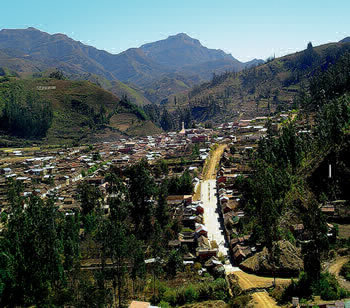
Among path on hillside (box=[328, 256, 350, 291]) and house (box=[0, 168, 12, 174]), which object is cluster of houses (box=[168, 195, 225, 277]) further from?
house (box=[0, 168, 12, 174])

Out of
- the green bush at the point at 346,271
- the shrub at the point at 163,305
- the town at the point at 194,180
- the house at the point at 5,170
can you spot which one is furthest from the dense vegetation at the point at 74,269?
the house at the point at 5,170

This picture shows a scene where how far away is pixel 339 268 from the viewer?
1952 centimetres

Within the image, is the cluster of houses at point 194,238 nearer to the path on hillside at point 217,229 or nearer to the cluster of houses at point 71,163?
the path on hillside at point 217,229

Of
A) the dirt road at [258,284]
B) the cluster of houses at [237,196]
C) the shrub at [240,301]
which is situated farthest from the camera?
the cluster of houses at [237,196]

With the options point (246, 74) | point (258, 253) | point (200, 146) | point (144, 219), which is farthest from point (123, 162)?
point (246, 74)

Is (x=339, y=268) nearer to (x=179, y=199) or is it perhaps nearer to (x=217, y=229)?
(x=217, y=229)

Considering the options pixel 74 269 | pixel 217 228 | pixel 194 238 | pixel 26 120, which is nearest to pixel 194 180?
pixel 217 228

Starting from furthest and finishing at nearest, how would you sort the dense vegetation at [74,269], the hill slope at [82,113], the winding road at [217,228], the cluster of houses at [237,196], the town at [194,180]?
the hill slope at [82,113], the town at [194,180], the cluster of houses at [237,196], the dense vegetation at [74,269], the winding road at [217,228]

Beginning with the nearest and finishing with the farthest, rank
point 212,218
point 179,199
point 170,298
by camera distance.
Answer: point 170,298 < point 212,218 < point 179,199

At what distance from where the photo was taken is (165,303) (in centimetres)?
1917

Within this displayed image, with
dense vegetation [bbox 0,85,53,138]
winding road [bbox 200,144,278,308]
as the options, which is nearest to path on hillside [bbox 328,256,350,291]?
winding road [bbox 200,144,278,308]

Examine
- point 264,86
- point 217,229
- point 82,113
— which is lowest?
point 217,229

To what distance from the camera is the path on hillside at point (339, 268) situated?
17.8 m

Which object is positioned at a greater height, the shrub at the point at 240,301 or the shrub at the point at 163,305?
the shrub at the point at 240,301
